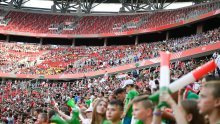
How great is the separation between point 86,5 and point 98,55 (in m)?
8.77

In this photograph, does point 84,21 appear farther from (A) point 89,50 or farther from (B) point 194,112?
(B) point 194,112

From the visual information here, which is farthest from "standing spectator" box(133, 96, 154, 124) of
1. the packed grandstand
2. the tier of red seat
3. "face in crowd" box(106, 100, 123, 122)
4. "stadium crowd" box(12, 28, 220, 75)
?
the tier of red seat

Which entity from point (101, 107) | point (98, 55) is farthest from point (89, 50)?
point (101, 107)

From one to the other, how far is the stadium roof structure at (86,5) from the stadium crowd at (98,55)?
5.23 metres

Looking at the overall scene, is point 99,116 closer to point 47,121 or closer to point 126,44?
point 47,121

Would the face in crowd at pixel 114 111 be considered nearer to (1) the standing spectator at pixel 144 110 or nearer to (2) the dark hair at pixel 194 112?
(1) the standing spectator at pixel 144 110

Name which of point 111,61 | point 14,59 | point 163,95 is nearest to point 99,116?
point 163,95

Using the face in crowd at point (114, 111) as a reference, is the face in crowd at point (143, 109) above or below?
above

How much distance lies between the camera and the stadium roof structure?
3853 cm

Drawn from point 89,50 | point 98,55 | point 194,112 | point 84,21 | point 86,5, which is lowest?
point 98,55

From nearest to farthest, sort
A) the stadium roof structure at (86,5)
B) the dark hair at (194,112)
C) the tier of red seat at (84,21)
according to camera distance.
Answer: the dark hair at (194,112), the tier of red seat at (84,21), the stadium roof structure at (86,5)

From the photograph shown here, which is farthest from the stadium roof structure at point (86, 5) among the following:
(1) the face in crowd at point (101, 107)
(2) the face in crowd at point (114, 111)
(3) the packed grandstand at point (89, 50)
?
(2) the face in crowd at point (114, 111)

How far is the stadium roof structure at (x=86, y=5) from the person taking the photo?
1517 inches

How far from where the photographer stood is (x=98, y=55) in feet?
114
